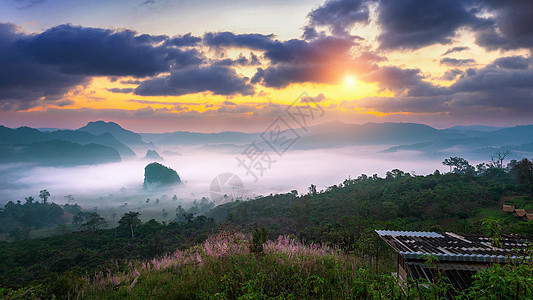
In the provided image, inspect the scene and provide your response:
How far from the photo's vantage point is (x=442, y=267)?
6160 mm

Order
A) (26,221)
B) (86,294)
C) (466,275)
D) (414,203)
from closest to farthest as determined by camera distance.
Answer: (86,294) → (466,275) → (414,203) → (26,221)

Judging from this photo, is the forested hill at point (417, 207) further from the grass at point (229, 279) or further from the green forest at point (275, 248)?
the grass at point (229, 279)

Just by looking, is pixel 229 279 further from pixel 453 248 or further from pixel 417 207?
pixel 417 207

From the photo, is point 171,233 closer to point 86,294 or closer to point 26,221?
point 86,294

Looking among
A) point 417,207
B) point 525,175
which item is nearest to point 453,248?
point 417,207

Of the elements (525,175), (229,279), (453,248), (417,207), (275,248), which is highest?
(229,279)

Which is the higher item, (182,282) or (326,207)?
(182,282)

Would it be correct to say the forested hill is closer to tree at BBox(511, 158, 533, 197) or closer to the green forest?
tree at BBox(511, 158, 533, 197)

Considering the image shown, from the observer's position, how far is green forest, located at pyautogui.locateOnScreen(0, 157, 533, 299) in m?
4.80

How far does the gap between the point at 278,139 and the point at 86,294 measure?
14.8 metres

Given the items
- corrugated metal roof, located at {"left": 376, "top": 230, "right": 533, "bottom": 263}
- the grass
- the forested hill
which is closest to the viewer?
the grass

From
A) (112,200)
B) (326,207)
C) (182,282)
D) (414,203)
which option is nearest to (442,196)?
(414,203)

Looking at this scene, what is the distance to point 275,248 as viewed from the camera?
8359 millimetres

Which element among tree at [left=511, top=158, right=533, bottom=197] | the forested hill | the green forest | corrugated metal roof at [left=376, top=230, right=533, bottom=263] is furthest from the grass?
tree at [left=511, top=158, right=533, bottom=197]
